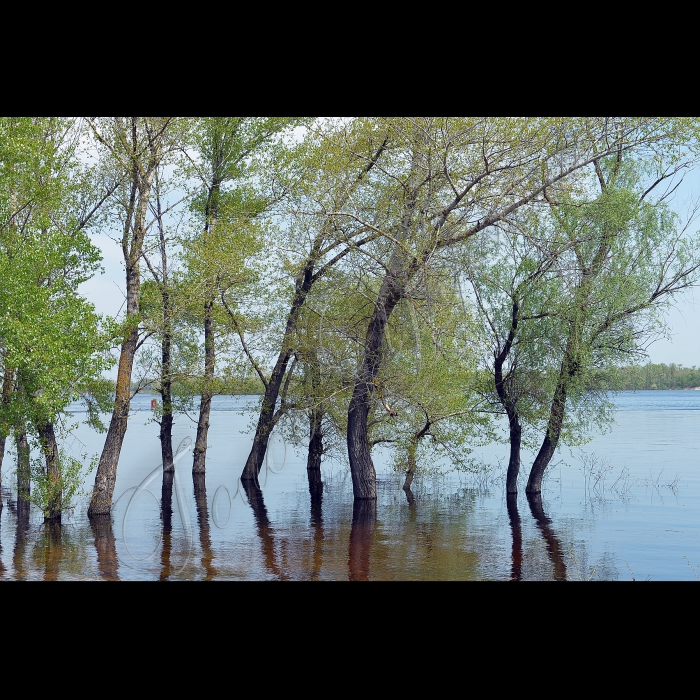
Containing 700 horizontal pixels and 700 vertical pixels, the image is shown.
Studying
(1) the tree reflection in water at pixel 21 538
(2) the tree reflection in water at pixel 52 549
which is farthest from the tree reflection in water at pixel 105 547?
(1) the tree reflection in water at pixel 21 538

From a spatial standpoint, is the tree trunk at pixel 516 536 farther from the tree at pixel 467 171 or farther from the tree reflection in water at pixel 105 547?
the tree reflection in water at pixel 105 547

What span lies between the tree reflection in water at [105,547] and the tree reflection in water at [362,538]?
3.25m

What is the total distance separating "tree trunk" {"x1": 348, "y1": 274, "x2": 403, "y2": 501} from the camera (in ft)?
49.5

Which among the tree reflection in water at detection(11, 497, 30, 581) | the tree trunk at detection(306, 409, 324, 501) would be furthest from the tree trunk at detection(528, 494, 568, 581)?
the tree reflection in water at detection(11, 497, 30, 581)

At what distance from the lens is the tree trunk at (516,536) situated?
10.8m

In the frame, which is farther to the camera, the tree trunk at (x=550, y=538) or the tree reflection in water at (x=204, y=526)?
the tree reflection in water at (x=204, y=526)

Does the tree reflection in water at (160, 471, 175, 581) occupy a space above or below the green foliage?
below

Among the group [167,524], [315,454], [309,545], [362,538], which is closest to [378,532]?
[362,538]

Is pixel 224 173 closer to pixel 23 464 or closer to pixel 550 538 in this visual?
pixel 23 464

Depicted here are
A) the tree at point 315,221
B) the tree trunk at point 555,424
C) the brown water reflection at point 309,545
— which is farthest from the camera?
the tree trunk at point 555,424

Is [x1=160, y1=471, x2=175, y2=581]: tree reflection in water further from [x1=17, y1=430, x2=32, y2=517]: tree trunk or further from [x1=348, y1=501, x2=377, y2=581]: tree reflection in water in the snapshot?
[x1=17, y1=430, x2=32, y2=517]: tree trunk

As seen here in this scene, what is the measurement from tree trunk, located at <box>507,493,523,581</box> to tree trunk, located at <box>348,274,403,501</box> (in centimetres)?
301
